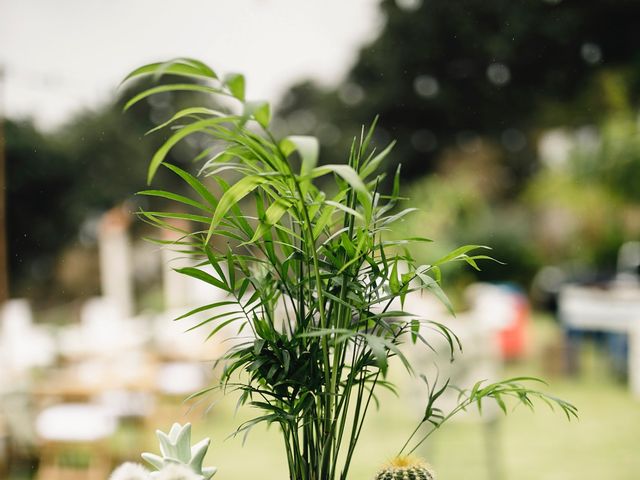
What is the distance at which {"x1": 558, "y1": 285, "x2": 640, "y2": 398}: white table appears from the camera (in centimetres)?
441

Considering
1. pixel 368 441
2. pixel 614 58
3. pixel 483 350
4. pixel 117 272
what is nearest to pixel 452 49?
pixel 614 58

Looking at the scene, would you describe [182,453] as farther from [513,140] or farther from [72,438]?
[513,140]

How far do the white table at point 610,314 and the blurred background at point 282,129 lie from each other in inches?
0.6

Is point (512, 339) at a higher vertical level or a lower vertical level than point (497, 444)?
higher

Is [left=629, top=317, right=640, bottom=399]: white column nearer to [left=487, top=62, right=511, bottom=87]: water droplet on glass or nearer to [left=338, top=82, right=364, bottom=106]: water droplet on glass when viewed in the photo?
[left=487, top=62, right=511, bottom=87]: water droplet on glass

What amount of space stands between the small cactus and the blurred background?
1.45 ft

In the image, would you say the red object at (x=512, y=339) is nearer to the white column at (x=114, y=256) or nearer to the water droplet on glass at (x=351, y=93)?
the water droplet on glass at (x=351, y=93)

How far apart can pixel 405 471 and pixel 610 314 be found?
408 cm

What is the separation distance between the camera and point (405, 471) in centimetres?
112

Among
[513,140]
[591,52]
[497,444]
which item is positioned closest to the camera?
[497,444]

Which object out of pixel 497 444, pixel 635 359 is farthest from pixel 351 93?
pixel 497 444

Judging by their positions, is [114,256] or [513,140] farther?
[513,140]

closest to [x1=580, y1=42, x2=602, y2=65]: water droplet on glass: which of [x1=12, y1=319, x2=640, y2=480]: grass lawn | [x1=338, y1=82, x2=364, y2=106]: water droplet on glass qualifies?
[x1=12, y1=319, x2=640, y2=480]: grass lawn

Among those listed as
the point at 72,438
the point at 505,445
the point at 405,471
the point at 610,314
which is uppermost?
the point at 610,314
